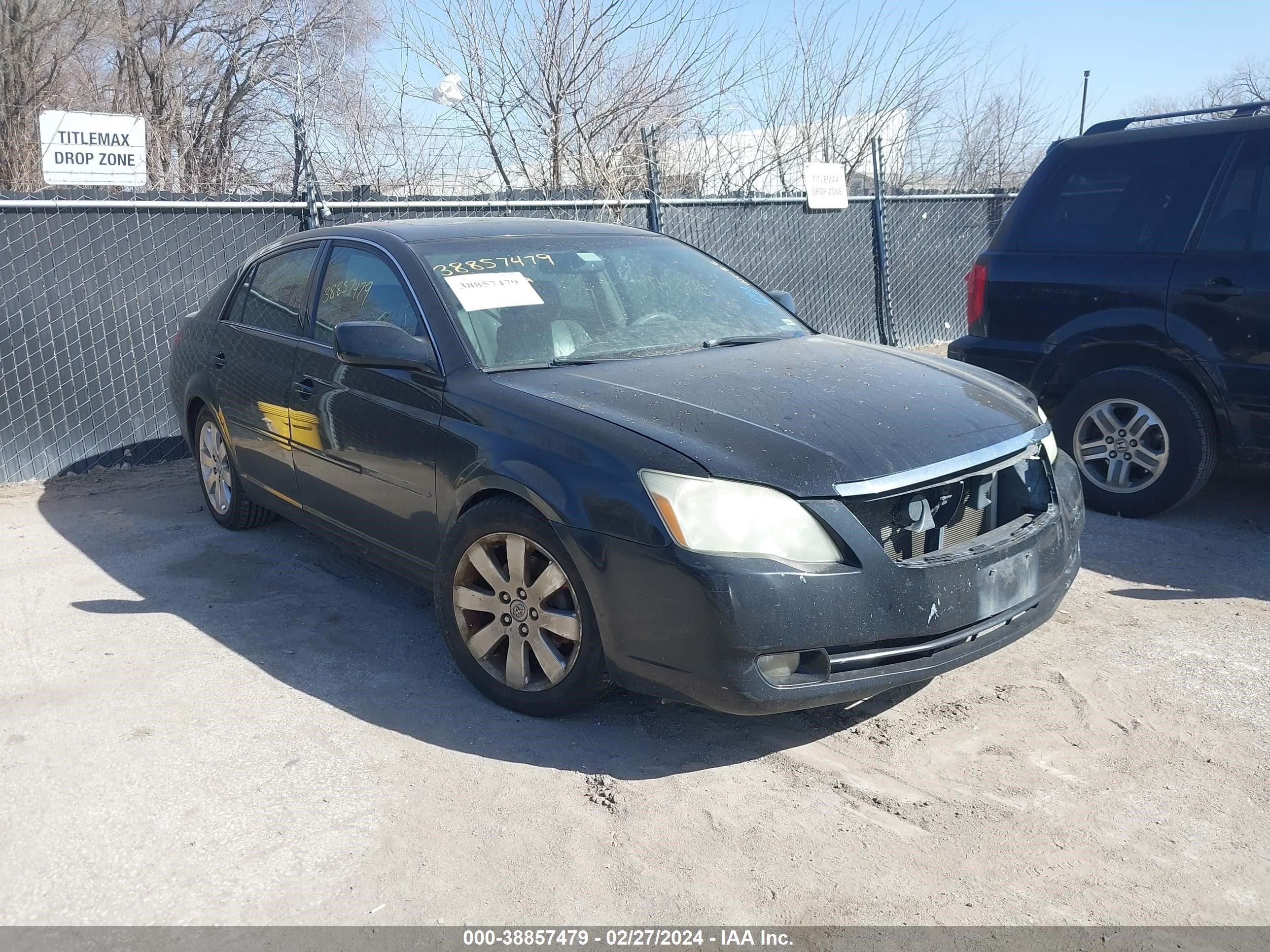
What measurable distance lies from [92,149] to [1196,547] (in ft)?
23.5

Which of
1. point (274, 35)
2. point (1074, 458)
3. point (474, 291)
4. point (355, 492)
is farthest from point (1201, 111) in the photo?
point (274, 35)

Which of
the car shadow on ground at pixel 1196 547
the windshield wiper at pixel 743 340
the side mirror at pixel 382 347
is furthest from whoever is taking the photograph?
the car shadow on ground at pixel 1196 547

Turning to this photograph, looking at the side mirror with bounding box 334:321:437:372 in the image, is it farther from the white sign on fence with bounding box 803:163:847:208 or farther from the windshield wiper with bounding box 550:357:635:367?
the white sign on fence with bounding box 803:163:847:208

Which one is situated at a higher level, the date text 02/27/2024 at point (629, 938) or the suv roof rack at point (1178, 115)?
the suv roof rack at point (1178, 115)

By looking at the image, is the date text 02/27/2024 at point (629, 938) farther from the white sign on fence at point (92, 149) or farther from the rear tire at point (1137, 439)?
the white sign on fence at point (92, 149)

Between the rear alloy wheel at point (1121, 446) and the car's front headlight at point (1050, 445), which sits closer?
the car's front headlight at point (1050, 445)

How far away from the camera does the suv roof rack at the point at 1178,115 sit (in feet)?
19.2

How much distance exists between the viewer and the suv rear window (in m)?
5.68

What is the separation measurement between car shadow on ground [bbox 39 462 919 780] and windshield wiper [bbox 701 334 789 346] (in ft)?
4.82

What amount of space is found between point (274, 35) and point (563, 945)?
673 inches

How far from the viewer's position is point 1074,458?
6.02 m

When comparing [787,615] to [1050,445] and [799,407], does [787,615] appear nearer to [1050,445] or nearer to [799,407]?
[799,407]

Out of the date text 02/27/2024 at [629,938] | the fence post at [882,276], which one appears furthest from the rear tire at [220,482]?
the fence post at [882,276]

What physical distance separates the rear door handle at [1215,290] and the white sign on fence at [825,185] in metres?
5.62
